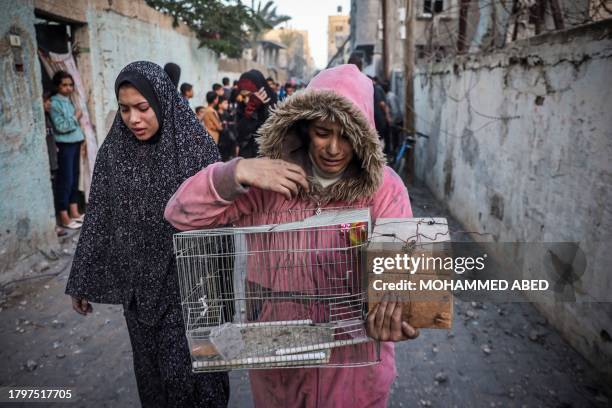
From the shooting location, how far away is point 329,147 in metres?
1.72

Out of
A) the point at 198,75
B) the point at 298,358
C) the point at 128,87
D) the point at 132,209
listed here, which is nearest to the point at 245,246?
the point at 298,358

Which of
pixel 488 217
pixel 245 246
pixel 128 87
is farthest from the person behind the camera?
pixel 488 217

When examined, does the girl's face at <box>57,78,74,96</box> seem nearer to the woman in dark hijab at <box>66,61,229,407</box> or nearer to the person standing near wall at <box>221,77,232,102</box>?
the woman in dark hijab at <box>66,61,229,407</box>

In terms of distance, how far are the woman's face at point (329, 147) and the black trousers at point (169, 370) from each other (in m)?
1.07

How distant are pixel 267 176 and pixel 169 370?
1280 millimetres

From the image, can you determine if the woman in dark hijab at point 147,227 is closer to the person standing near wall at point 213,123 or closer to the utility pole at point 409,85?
the person standing near wall at point 213,123

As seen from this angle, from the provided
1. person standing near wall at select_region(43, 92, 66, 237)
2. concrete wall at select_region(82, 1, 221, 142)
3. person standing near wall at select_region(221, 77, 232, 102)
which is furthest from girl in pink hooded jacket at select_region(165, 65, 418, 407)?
person standing near wall at select_region(221, 77, 232, 102)

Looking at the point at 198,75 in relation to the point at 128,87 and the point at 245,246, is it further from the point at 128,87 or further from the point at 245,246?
the point at 245,246

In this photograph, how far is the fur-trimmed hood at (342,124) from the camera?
1698mm

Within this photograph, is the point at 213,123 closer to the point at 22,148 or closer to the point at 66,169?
the point at 66,169

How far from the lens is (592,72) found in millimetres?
3312

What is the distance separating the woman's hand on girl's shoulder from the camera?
1487 mm

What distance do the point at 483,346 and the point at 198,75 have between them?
1132 centimetres

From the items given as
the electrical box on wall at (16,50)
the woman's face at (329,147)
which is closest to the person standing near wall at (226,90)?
the electrical box on wall at (16,50)
